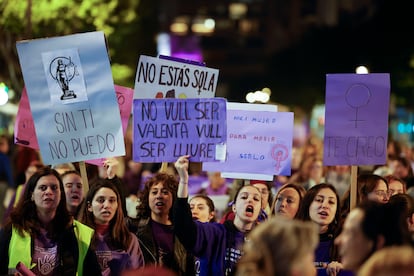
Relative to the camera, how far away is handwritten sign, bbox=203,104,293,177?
34.4 feet

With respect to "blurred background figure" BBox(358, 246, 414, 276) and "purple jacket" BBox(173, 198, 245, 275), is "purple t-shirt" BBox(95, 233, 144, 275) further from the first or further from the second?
"blurred background figure" BBox(358, 246, 414, 276)

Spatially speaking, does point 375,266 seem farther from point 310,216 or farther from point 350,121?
point 350,121

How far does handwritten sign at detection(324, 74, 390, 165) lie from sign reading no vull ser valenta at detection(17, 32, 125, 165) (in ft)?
6.36

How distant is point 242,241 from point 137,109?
1290 mm

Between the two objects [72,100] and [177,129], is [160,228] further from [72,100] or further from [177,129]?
[72,100]

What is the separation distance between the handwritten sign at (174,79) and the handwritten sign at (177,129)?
137cm

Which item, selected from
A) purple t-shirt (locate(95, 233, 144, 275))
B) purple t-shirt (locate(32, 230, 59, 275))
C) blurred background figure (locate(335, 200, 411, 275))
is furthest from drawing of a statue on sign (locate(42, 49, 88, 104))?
blurred background figure (locate(335, 200, 411, 275))

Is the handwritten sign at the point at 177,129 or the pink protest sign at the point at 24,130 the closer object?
the handwritten sign at the point at 177,129

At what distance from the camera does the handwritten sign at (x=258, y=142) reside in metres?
10.5

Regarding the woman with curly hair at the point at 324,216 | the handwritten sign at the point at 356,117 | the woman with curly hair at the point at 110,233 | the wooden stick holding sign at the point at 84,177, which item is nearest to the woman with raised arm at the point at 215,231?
the woman with curly hair at the point at 324,216

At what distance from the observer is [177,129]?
873 cm

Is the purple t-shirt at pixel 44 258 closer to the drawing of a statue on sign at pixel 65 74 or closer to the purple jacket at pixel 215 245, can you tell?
the purple jacket at pixel 215 245

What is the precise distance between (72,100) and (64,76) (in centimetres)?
20

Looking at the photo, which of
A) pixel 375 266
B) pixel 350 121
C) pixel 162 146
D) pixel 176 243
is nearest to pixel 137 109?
pixel 162 146
